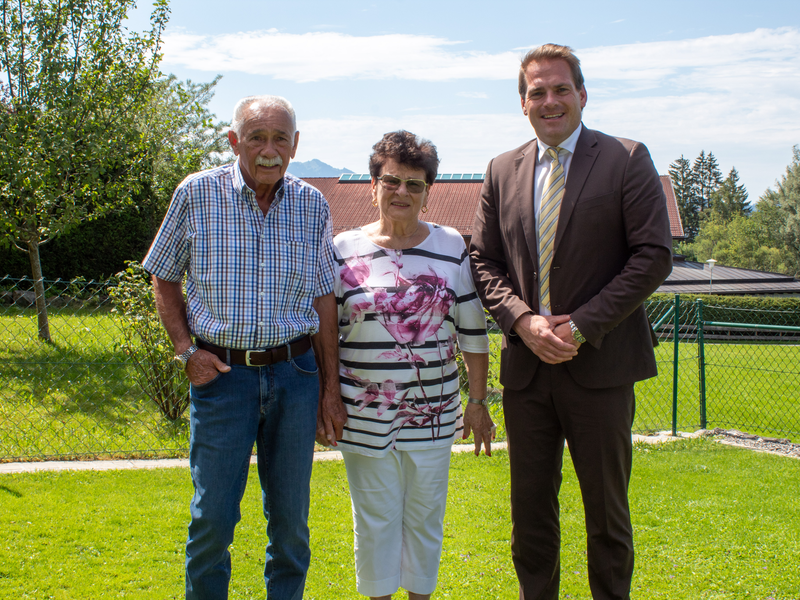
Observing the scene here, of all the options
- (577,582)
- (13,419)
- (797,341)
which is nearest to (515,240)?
(577,582)

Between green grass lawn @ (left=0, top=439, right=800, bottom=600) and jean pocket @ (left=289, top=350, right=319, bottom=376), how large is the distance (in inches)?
52.3

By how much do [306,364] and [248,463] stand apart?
16.9 inches

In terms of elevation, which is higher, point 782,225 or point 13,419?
point 782,225

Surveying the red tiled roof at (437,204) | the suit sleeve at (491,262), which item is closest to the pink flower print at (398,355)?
the suit sleeve at (491,262)

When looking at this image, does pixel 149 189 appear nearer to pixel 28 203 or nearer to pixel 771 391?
pixel 28 203

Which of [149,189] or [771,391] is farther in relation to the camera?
[149,189]

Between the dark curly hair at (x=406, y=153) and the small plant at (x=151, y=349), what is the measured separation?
163 inches

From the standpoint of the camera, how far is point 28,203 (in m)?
9.52

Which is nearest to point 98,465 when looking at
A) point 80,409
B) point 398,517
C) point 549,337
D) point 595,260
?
point 80,409

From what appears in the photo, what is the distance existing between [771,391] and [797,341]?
8425mm

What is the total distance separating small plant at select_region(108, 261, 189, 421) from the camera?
6113 mm

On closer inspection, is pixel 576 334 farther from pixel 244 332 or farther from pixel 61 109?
pixel 61 109

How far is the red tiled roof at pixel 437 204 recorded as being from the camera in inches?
999

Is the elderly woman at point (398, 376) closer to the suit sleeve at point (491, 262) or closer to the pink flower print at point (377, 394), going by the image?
the pink flower print at point (377, 394)
